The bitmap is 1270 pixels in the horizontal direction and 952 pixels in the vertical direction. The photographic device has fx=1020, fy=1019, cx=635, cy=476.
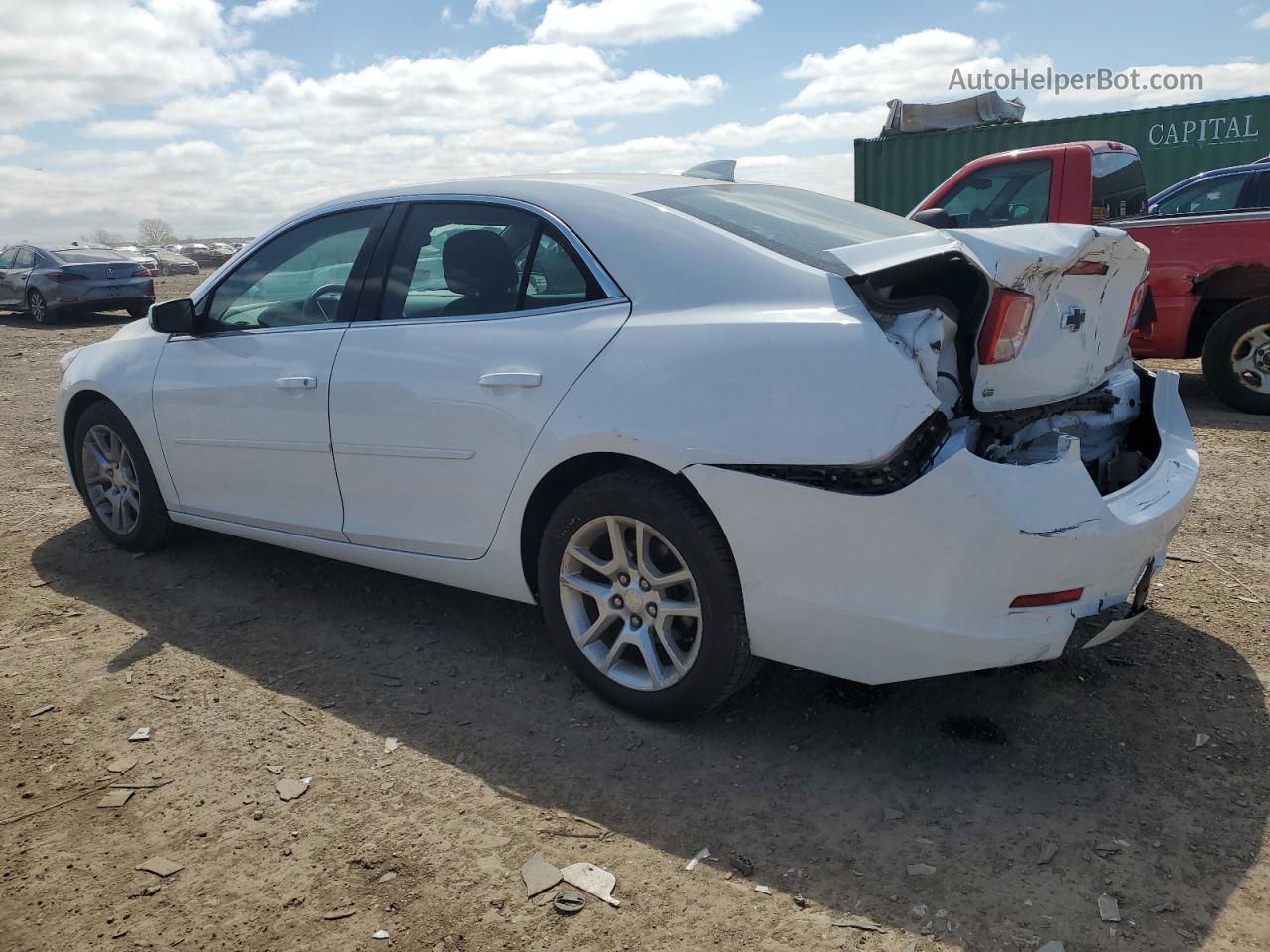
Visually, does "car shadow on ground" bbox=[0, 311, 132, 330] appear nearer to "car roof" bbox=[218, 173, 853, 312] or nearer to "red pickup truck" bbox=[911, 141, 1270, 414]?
"red pickup truck" bbox=[911, 141, 1270, 414]

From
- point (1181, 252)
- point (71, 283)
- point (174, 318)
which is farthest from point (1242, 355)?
point (71, 283)

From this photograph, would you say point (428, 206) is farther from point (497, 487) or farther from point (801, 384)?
point (801, 384)

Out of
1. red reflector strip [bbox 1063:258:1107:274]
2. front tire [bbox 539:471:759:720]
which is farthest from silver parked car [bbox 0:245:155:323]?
red reflector strip [bbox 1063:258:1107:274]

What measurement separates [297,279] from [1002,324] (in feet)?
8.93

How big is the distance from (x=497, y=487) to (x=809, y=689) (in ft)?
4.00

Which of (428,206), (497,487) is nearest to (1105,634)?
(497,487)

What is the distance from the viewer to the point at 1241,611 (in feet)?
12.5

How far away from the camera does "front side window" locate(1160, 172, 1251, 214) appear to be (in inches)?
314

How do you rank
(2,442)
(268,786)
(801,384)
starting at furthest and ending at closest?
(2,442), (268,786), (801,384)

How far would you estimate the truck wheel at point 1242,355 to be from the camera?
6910 millimetres

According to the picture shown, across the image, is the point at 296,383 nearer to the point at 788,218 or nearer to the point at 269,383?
the point at 269,383

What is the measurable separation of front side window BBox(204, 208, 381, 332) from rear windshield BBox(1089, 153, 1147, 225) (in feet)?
20.0

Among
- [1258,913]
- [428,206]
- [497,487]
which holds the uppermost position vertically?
[428,206]

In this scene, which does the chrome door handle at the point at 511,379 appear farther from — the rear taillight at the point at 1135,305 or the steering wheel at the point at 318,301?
the rear taillight at the point at 1135,305
